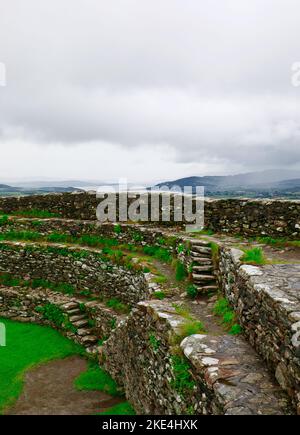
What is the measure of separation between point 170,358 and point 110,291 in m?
8.58

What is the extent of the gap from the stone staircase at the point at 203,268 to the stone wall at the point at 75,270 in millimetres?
2236

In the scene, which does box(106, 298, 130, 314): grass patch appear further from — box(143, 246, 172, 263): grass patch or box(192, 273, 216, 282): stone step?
box(192, 273, 216, 282): stone step

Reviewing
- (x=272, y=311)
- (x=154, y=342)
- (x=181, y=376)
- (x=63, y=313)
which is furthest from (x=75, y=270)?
(x=272, y=311)

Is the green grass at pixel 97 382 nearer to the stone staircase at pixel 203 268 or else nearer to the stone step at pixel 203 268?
the stone staircase at pixel 203 268

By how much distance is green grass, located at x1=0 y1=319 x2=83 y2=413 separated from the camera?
11.5 m

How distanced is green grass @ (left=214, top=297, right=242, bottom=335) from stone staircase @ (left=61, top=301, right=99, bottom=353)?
6548 millimetres

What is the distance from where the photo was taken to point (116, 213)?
1983 cm

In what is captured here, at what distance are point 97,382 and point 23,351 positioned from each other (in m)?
3.71

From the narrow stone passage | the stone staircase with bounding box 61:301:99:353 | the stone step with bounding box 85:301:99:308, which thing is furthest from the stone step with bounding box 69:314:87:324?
the narrow stone passage

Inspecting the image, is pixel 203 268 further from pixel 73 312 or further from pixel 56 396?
pixel 73 312

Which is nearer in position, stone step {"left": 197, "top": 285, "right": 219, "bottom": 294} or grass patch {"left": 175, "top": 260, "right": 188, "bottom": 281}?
stone step {"left": 197, "top": 285, "right": 219, "bottom": 294}
